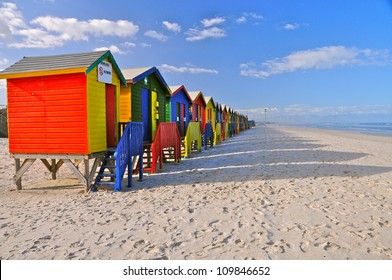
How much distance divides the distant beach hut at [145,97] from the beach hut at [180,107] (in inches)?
69.7

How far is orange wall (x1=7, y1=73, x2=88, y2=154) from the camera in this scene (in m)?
7.58

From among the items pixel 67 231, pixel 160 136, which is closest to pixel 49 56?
pixel 160 136

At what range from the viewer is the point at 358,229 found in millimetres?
4766

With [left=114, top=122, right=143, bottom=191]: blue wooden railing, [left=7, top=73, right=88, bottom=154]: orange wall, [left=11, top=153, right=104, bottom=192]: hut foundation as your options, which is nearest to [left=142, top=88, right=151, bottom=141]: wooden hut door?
[left=114, top=122, right=143, bottom=191]: blue wooden railing

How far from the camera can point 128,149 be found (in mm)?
8359

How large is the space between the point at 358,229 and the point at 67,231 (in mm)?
4972

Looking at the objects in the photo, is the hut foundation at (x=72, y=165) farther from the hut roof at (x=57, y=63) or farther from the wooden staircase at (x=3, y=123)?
the wooden staircase at (x=3, y=123)

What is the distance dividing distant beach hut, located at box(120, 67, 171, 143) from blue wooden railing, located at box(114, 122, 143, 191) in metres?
1.89

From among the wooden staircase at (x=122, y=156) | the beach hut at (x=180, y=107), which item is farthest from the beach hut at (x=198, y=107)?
the wooden staircase at (x=122, y=156)

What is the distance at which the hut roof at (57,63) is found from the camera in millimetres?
7500

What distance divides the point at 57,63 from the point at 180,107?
10.9 metres

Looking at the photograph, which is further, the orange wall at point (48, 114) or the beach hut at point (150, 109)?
the beach hut at point (150, 109)

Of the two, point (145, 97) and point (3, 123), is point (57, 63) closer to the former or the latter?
point (145, 97)

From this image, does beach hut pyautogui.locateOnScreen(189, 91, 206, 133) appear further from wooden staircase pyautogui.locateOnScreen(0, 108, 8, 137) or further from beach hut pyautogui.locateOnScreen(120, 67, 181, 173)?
wooden staircase pyautogui.locateOnScreen(0, 108, 8, 137)
